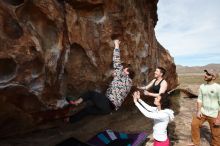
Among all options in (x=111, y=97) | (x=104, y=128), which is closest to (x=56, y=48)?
(x=111, y=97)

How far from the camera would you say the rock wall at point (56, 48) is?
821cm

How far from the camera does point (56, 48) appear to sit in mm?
9047

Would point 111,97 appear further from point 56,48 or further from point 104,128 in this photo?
point 104,128

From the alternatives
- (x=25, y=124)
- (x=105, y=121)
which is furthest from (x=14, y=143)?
(x=105, y=121)

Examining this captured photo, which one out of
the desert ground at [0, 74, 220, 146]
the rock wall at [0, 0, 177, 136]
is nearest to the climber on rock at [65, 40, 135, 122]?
the rock wall at [0, 0, 177, 136]

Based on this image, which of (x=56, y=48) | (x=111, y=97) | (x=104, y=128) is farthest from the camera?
(x=104, y=128)

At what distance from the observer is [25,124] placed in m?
11.0

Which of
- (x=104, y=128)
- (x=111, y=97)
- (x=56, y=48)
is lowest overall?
(x=104, y=128)

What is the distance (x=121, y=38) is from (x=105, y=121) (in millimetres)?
3902

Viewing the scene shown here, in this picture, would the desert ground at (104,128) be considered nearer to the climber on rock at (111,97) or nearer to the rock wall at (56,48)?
the rock wall at (56,48)

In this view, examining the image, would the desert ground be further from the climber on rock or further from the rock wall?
the climber on rock

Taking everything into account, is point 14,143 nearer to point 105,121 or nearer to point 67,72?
point 67,72

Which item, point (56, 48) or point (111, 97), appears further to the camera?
point (56, 48)

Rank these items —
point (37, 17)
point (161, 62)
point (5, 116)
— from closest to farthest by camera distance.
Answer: point (37, 17) < point (5, 116) < point (161, 62)
